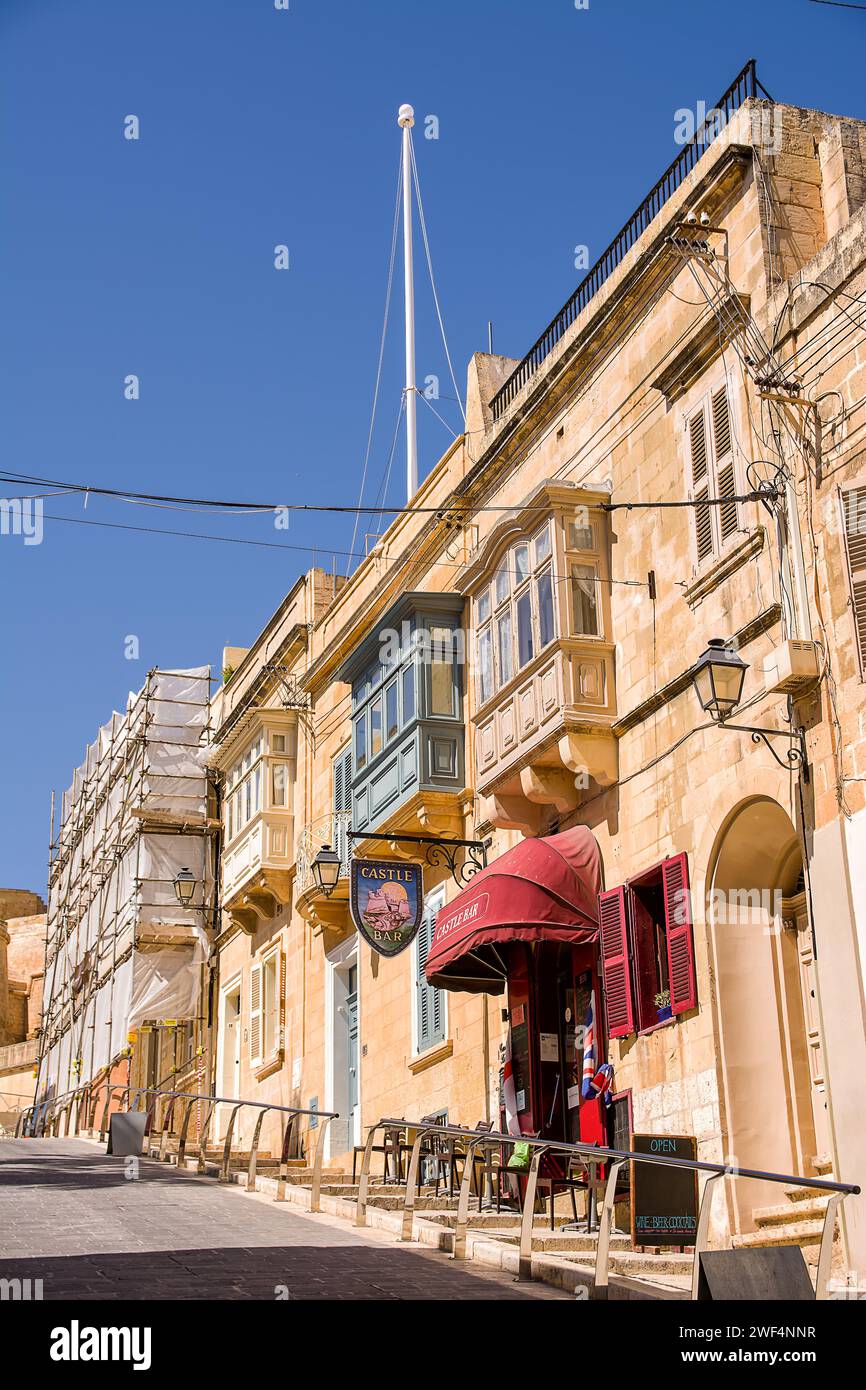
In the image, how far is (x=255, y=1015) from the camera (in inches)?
1252

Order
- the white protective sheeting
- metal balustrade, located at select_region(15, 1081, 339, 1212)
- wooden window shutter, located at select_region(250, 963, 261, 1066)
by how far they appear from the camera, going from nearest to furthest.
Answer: metal balustrade, located at select_region(15, 1081, 339, 1212), wooden window shutter, located at select_region(250, 963, 261, 1066), the white protective sheeting

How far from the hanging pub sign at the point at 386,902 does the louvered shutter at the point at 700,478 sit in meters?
6.97

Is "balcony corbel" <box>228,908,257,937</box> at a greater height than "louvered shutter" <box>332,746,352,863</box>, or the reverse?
"louvered shutter" <box>332,746,352,863</box>

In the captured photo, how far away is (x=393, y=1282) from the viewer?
11.3 meters

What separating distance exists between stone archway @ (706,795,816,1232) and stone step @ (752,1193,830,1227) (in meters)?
0.18

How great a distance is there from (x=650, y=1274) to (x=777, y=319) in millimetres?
8443

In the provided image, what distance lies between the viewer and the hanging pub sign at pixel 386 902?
20750mm

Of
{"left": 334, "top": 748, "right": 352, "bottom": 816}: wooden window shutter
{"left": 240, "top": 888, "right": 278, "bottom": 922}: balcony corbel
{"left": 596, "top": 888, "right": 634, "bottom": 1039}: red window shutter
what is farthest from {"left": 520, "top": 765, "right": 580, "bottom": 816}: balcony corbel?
{"left": 240, "top": 888, "right": 278, "bottom": 922}: balcony corbel

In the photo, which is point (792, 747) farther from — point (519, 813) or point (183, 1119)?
point (183, 1119)

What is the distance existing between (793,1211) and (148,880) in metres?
28.5

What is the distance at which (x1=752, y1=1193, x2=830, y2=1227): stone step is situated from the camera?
42.7ft

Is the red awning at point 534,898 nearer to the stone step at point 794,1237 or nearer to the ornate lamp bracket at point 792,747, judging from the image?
the ornate lamp bracket at point 792,747

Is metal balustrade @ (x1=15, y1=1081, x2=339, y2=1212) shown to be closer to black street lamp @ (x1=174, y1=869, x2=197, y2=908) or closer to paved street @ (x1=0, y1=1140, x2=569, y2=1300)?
paved street @ (x1=0, y1=1140, x2=569, y2=1300)

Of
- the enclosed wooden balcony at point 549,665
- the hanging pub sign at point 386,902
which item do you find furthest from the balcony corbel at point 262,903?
the enclosed wooden balcony at point 549,665
